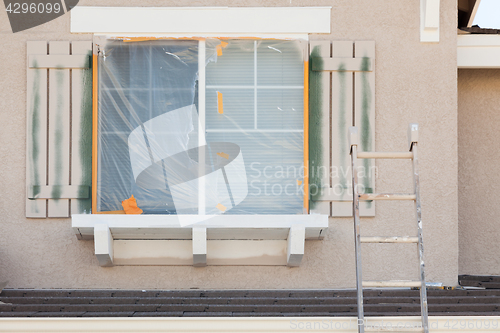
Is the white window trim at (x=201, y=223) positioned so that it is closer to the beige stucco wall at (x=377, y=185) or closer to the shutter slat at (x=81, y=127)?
the beige stucco wall at (x=377, y=185)

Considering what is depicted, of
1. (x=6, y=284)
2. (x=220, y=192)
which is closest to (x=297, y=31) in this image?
(x=220, y=192)

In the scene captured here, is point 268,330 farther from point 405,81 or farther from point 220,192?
point 405,81

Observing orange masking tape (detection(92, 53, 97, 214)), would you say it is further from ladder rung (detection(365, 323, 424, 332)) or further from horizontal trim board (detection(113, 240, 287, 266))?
ladder rung (detection(365, 323, 424, 332))

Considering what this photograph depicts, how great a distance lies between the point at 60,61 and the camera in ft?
15.8

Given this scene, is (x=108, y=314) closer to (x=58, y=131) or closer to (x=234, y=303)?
(x=234, y=303)

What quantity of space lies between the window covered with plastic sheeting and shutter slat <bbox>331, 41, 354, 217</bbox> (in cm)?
29

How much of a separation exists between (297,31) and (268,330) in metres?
2.59

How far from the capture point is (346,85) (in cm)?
486

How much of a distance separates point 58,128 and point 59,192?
0.56m

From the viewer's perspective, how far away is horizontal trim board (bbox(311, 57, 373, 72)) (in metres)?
4.83

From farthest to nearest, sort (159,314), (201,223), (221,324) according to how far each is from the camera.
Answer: (201,223) → (159,314) → (221,324)

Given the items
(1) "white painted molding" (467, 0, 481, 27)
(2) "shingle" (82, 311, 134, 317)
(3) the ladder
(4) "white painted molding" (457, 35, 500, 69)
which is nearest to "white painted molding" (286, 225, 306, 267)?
(3) the ladder

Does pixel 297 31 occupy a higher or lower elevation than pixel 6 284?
higher

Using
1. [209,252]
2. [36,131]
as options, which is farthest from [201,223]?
[36,131]
